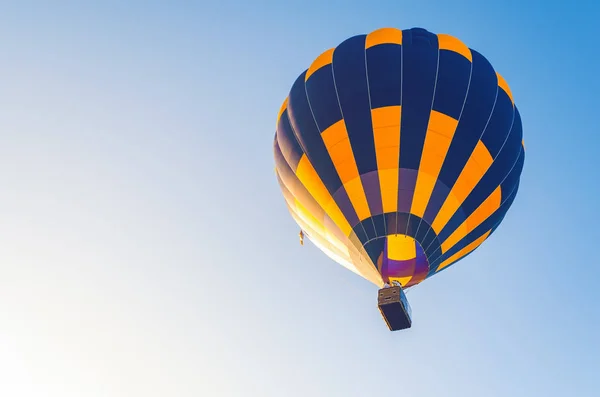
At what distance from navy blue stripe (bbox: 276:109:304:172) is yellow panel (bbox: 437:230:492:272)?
9.39ft

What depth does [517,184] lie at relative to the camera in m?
11.8

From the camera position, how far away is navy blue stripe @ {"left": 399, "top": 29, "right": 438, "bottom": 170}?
10594mm

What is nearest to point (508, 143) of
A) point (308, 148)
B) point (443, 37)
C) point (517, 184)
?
point (517, 184)

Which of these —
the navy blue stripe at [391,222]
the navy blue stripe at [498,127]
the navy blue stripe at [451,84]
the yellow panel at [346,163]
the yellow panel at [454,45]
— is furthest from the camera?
the yellow panel at [454,45]

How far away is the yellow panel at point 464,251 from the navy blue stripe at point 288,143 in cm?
286

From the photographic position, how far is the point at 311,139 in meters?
11.0

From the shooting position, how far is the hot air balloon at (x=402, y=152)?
1051 centimetres

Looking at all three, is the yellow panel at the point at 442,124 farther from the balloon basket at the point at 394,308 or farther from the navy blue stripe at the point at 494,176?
the balloon basket at the point at 394,308

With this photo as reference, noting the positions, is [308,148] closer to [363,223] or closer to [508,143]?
[363,223]

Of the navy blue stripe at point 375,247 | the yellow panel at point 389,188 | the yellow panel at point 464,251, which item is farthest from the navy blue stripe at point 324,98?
the yellow panel at point 464,251

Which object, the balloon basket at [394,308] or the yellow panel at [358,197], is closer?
the balloon basket at [394,308]

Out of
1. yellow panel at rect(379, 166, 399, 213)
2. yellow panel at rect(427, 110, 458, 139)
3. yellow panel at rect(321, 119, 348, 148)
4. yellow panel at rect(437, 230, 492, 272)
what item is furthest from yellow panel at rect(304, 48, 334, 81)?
yellow panel at rect(437, 230, 492, 272)

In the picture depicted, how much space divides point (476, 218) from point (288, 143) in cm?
327

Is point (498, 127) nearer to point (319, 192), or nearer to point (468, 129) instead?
point (468, 129)
